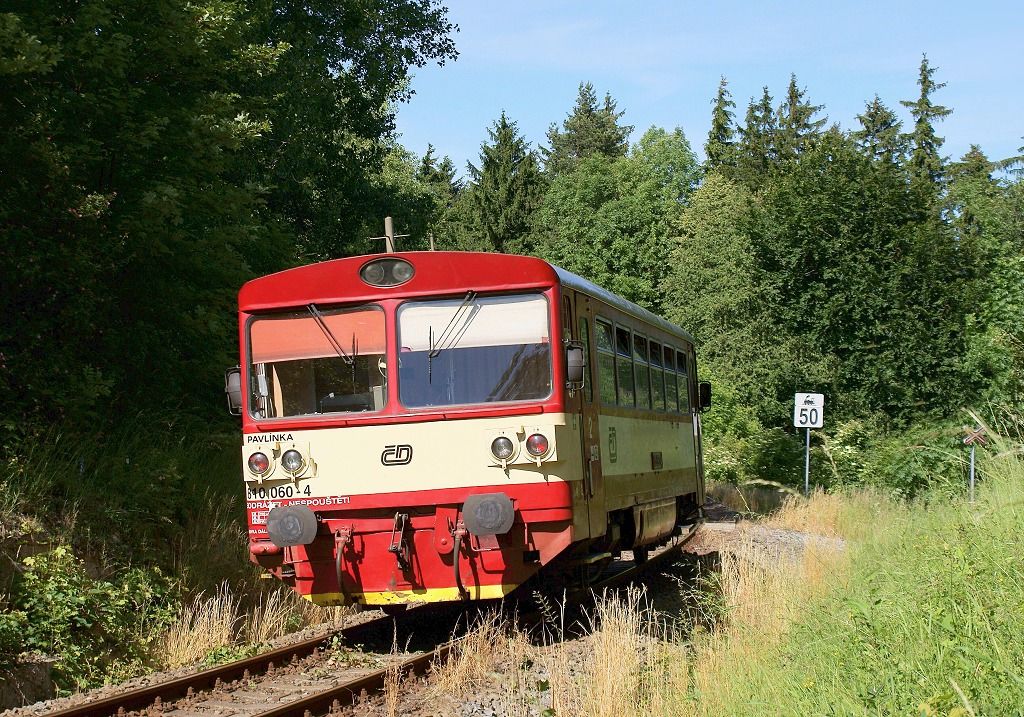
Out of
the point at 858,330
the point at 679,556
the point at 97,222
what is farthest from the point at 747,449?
the point at 97,222

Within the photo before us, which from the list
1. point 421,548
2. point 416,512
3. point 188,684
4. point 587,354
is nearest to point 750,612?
point 587,354

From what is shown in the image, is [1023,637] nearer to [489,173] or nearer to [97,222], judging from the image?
[97,222]

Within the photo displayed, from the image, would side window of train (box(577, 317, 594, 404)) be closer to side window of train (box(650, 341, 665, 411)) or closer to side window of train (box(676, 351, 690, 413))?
side window of train (box(650, 341, 665, 411))

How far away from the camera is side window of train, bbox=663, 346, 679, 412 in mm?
14453

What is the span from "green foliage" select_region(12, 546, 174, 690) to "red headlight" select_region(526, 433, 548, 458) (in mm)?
3596

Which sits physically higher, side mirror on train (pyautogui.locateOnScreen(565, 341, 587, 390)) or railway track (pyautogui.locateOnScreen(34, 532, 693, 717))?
side mirror on train (pyautogui.locateOnScreen(565, 341, 587, 390))

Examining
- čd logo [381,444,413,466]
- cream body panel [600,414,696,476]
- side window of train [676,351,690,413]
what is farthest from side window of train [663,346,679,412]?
čd logo [381,444,413,466]

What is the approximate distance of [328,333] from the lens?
998 cm

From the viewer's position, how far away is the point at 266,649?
10281mm

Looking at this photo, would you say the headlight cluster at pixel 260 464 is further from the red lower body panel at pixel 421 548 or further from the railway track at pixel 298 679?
the railway track at pixel 298 679

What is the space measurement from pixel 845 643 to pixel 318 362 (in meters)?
5.02

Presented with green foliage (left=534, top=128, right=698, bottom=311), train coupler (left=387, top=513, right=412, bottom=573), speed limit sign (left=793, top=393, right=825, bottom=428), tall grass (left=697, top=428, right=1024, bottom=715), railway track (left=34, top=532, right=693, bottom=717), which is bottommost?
railway track (left=34, top=532, right=693, bottom=717)

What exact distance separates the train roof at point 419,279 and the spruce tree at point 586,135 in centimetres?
6903

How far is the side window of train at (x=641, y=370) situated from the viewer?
41.3 feet
